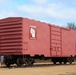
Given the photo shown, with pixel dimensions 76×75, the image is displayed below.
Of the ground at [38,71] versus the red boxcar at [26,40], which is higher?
the red boxcar at [26,40]

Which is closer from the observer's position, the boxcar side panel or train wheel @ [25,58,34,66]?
the boxcar side panel

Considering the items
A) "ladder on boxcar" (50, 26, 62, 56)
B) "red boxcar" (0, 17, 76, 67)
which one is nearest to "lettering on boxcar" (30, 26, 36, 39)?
"red boxcar" (0, 17, 76, 67)

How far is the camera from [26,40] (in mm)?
24469

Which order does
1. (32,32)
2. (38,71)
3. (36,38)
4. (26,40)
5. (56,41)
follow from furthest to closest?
(56,41)
(36,38)
(32,32)
(26,40)
(38,71)

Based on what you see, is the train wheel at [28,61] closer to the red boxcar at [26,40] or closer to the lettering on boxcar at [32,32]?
the red boxcar at [26,40]

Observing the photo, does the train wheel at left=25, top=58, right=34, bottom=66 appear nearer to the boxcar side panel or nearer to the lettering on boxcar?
the boxcar side panel

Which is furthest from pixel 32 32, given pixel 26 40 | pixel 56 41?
pixel 56 41

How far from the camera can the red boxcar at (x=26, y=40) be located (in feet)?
79.6

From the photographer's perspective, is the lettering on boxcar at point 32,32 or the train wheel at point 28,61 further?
the lettering on boxcar at point 32,32

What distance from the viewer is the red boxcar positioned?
24.3 meters

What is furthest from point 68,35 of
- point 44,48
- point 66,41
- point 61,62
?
point 44,48

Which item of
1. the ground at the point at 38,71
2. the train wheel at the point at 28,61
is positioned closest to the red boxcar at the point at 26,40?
the train wheel at the point at 28,61

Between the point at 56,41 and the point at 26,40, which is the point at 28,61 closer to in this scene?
the point at 26,40

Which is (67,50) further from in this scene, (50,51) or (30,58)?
(30,58)
